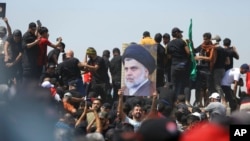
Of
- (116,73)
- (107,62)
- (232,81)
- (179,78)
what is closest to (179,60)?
(179,78)

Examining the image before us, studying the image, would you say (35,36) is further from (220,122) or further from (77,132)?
(220,122)

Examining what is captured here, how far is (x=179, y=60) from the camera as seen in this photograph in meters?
16.3

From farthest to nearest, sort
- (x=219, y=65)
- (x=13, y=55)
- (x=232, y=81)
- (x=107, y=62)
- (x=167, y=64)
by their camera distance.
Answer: (x=107, y=62)
(x=167, y=64)
(x=232, y=81)
(x=219, y=65)
(x=13, y=55)

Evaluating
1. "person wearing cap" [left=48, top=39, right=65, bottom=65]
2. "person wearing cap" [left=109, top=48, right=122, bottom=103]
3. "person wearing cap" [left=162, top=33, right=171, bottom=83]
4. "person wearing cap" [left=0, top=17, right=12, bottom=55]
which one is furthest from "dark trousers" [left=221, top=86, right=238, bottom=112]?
"person wearing cap" [left=0, top=17, right=12, bottom=55]

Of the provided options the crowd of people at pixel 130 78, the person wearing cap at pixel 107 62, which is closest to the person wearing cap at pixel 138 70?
the crowd of people at pixel 130 78

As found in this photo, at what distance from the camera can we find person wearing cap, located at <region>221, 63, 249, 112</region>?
1634 centimetres

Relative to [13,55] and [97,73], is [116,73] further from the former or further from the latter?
[13,55]

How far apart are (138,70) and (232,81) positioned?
10.4 feet

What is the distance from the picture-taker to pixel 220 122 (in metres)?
5.12

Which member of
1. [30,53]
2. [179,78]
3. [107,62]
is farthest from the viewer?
[107,62]

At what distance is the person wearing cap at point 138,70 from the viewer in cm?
1395

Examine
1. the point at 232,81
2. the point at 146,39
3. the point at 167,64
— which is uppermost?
the point at 146,39

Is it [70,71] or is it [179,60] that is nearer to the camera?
[179,60]

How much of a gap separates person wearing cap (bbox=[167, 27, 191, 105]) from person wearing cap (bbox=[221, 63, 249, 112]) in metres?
0.79
